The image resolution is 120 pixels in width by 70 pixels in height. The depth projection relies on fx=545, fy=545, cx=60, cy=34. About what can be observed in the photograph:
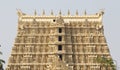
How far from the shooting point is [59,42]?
129750 millimetres

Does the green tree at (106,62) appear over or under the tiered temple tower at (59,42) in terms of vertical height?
under

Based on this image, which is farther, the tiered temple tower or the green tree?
the tiered temple tower

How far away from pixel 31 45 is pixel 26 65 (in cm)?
497

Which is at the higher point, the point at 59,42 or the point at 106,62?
the point at 59,42

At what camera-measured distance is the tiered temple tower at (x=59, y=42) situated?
5098 inches

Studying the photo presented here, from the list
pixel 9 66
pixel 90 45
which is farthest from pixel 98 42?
pixel 9 66

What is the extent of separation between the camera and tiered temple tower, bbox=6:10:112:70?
129500mm

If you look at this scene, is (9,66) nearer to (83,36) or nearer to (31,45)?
(31,45)

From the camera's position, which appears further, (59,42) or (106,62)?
(59,42)

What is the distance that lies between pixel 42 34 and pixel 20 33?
5.37m

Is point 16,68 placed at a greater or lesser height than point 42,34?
lesser

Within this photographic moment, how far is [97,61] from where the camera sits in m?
128

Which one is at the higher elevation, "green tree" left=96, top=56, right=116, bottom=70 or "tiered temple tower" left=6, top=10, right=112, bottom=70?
"tiered temple tower" left=6, top=10, right=112, bottom=70

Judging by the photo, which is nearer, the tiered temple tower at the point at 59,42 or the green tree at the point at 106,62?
the green tree at the point at 106,62
